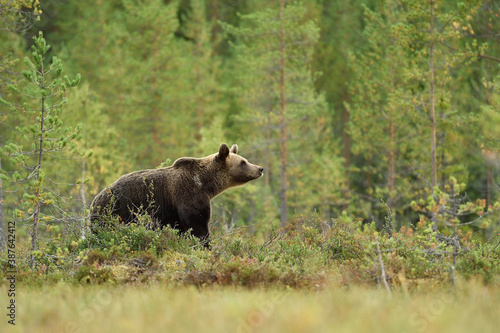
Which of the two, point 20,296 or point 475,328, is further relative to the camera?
point 20,296

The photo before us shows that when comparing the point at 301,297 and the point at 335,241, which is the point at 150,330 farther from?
the point at 335,241

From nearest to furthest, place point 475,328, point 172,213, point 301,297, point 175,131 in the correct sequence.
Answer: point 475,328
point 301,297
point 172,213
point 175,131

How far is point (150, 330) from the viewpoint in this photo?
4.13 metres

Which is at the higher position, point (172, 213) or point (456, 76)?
point (456, 76)

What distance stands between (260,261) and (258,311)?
3.19m

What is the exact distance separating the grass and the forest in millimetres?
38

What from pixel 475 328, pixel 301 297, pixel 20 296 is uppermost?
pixel 475 328

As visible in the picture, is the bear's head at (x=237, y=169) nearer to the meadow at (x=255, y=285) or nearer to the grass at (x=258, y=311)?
the meadow at (x=255, y=285)

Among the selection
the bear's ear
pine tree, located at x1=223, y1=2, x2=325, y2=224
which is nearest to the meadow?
the bear's ear

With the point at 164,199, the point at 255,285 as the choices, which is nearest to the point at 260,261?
the point at 255,285

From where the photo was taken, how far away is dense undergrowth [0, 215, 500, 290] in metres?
6.63

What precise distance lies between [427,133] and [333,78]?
10385 millimetres

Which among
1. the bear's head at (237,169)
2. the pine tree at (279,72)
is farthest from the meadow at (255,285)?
the pine tree at (279,72)

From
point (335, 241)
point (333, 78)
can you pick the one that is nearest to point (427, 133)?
point (333, 78)
